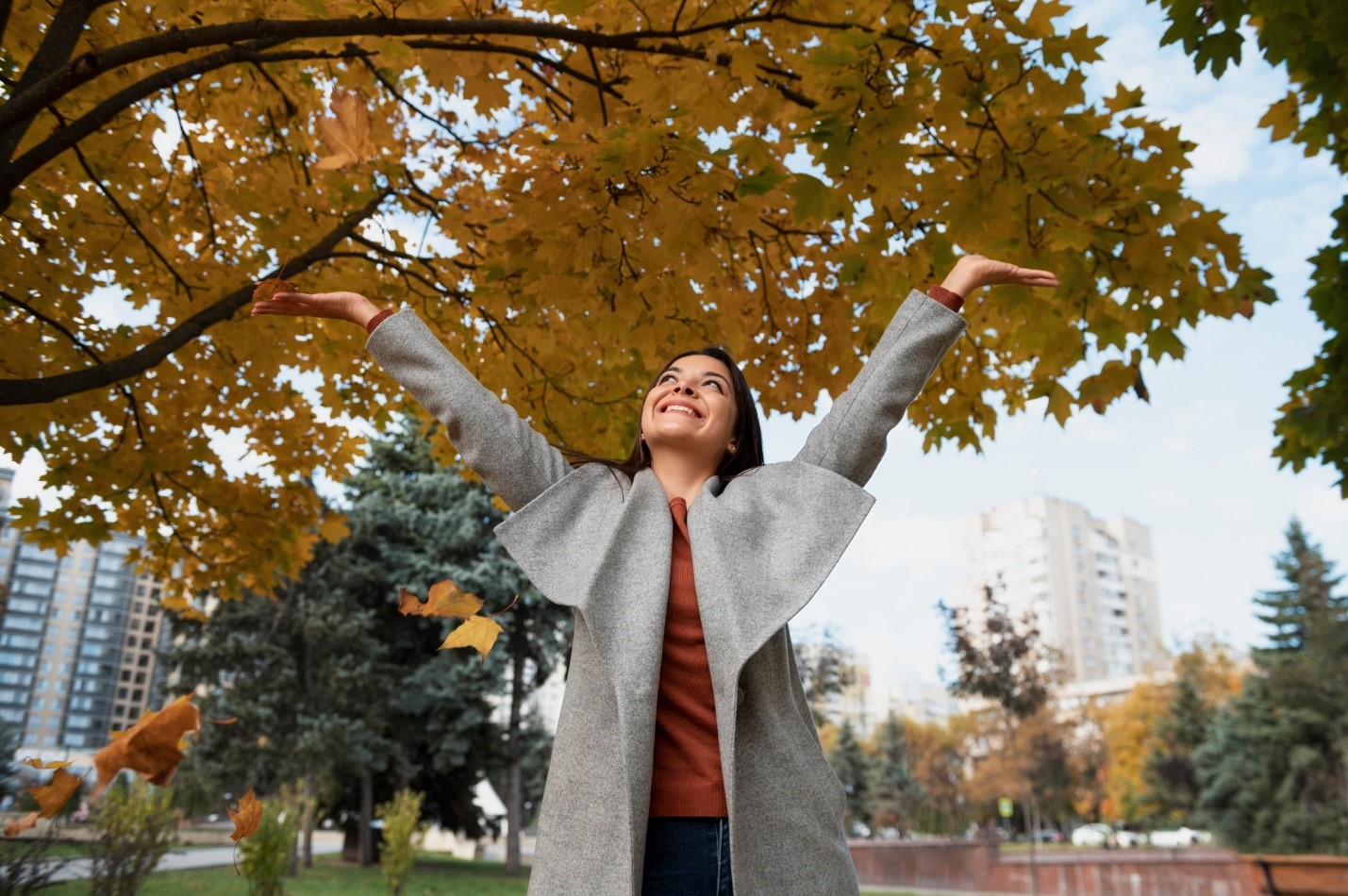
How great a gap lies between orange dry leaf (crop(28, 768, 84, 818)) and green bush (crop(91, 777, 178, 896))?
5.48 m

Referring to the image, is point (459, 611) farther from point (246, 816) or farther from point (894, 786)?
point (894, 786)

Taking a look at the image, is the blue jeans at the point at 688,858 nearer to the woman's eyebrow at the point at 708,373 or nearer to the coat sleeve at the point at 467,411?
the coat sleeve at the point at 467,411

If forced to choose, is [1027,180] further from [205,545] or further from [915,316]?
[205,545]

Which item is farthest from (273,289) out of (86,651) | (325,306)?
(86,651)

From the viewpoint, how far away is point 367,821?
1709 centimetres

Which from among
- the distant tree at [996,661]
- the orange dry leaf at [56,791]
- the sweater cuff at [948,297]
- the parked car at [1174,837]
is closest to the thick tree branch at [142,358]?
the orange dry leaf at [56,791]

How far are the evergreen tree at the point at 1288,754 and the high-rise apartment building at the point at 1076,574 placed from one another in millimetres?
47273

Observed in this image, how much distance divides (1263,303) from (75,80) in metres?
4.07

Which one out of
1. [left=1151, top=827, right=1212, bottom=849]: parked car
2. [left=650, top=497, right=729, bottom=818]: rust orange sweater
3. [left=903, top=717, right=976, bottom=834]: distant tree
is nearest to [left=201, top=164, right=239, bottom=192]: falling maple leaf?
[left=650, top=497, right=729, bottom=818]: rust orange sweater

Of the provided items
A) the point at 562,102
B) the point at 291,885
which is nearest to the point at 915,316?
the point at 562,102

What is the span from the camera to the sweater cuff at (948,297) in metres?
1.66

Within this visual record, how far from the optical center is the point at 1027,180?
2.66 m

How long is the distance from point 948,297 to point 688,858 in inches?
41.8

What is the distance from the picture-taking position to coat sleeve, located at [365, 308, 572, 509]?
5.19 ft
